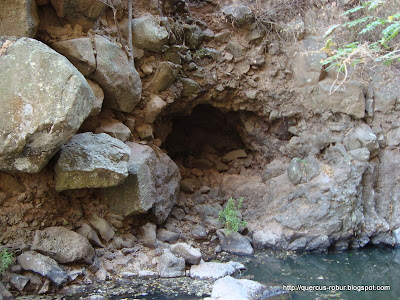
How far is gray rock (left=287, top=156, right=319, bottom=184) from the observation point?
6.43 meters

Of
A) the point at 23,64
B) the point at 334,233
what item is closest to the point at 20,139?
the point at 23,64

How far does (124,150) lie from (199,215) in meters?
2.56

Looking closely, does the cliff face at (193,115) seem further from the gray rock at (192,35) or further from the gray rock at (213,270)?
the gray rock at (213,270)

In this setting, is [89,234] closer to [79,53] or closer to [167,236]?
[167,236]

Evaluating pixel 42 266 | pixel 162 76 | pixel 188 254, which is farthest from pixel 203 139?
pixel 42 266

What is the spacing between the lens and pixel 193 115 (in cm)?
916

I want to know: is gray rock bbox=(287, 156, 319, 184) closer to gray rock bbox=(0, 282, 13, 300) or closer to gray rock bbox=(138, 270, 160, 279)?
gray rock bbox=(138, 270, 160, 279)

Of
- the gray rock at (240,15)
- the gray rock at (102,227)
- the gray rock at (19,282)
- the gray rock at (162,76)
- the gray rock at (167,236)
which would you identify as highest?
the gray rock at (240,15)

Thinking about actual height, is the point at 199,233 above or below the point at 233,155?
below

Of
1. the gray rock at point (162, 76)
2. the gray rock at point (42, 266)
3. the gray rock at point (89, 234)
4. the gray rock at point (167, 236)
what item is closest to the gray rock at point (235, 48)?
the gray rock at point (162, 76)

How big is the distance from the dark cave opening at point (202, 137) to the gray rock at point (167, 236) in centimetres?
315

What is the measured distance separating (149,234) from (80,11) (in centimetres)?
360

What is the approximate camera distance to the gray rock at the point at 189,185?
7508mm

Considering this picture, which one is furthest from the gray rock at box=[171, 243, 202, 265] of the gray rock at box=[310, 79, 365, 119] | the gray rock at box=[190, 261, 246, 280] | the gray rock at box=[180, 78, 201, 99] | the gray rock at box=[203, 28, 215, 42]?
the gray rock at box=[203, 28, 215, 42]
